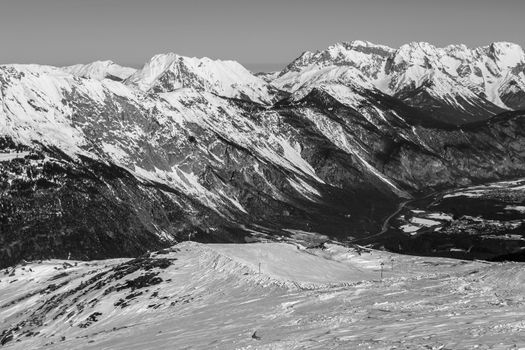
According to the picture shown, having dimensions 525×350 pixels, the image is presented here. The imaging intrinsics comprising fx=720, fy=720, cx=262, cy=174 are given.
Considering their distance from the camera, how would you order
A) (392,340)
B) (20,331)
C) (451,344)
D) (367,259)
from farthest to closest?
(367,259), (20,331), (392,340), (451,344)

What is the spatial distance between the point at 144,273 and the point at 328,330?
6052 cm

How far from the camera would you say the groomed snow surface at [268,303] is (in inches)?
2515

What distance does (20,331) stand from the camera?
117 metres

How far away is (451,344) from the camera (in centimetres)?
5388

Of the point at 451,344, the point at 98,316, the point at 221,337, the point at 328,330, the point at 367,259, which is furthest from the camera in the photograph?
the point at 367,259

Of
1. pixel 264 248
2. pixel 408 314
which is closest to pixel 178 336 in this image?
pixel 408 314

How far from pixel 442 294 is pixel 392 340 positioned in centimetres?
2504

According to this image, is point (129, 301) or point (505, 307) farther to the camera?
point (129, 301)

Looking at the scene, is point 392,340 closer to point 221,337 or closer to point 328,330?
point 328,330

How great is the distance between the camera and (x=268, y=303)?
90062 millimetres

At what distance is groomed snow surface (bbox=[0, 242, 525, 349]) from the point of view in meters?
63.9

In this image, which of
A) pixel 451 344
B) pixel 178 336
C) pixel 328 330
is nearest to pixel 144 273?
pixel 178 336

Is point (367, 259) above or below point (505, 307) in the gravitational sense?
below

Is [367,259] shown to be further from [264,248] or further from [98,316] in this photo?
[98,316]
